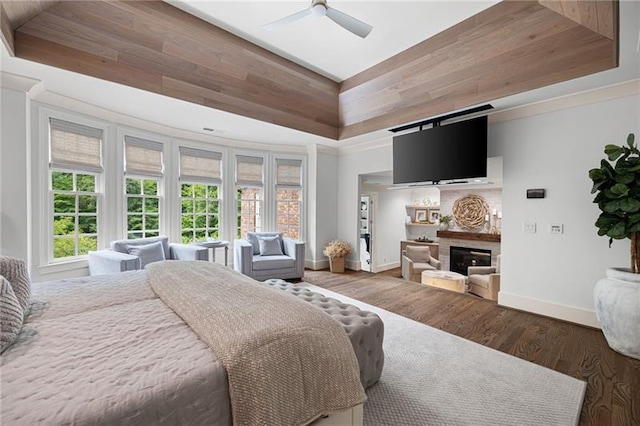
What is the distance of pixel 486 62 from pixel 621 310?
2673 millimetres

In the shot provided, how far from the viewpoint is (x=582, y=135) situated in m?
3.15

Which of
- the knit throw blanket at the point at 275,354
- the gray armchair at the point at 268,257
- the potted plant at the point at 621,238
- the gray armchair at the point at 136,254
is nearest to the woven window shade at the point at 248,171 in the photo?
the gray armchair at the point at 268,257

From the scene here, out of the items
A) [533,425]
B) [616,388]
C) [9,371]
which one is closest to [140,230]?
[9,371]

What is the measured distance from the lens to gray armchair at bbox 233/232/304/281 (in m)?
4.55

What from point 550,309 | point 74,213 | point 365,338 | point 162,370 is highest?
point 74,213

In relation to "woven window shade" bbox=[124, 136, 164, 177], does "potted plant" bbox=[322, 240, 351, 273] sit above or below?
below

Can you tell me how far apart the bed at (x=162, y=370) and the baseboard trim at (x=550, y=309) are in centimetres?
308

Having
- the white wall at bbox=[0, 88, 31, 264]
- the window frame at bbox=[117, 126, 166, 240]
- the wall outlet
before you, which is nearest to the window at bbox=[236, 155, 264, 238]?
the window frame at bbox=[117, 126, 166, 240]

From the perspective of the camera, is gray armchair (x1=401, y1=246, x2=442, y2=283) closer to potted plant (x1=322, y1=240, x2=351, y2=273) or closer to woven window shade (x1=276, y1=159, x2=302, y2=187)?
potted plant (x1=322, y1=240, x2=351, y2=273)

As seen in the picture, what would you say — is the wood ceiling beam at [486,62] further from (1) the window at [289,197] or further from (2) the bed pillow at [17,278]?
(2) the bed pillow at [17,278]

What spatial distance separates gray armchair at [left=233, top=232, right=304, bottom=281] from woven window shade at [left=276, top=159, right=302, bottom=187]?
121cm

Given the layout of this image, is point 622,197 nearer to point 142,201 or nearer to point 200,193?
point 200,193

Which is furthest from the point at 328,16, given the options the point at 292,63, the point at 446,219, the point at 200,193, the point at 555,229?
the point at 446,219

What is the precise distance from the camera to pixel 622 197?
2537mm
